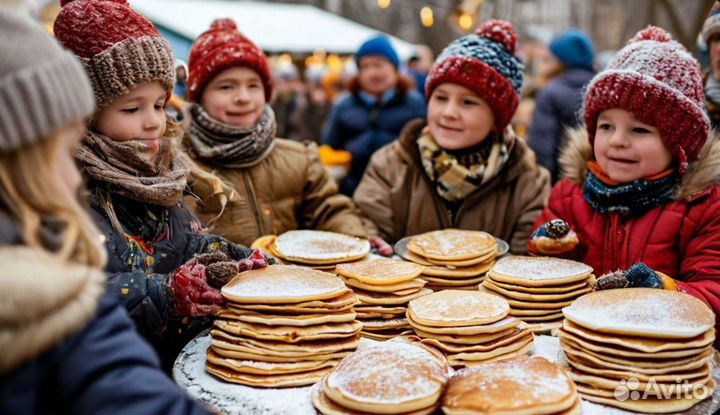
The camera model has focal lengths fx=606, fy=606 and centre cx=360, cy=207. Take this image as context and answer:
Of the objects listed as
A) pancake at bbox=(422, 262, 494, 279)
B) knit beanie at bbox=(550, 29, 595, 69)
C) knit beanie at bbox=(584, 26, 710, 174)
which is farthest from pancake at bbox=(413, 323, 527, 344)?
knit beanie at bbox=(550, 29, 595, 69)

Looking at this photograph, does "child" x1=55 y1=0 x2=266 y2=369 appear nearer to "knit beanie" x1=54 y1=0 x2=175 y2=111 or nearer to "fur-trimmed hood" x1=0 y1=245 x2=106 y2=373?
"knit beanie" x1=54 y1=0 x2=175 y2=111

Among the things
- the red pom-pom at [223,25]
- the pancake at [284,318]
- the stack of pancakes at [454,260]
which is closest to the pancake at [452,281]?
the stack of pancakes at [454,260]

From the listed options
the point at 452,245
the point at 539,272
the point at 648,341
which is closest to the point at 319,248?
the point at 452,245

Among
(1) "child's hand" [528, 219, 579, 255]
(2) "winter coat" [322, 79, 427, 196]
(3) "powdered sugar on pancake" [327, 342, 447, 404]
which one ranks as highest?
(1) "child's hand" [528, 219, 579, 255]

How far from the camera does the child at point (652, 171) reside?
2277 mm

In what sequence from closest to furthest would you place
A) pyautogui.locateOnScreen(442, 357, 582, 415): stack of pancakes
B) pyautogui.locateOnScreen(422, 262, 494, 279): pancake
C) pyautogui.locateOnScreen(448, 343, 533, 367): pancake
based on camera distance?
1. pyautogui.locateOnScreen(442, 357, 582, 415): stack of pancakes
2. pyautogui.locateOnScreen(448, 343, 533, 367): pancake
3. pyautogui.locateOnScreen(422, 262, 494, 279): pancake

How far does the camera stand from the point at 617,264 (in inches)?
96.0

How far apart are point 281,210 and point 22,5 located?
6.76ft

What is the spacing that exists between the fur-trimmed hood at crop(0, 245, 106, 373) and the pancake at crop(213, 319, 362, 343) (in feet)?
2.27

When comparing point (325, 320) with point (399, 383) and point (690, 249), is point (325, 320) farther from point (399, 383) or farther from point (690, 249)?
point (690, 249)

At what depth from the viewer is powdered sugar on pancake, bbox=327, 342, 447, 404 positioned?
1.49 metres

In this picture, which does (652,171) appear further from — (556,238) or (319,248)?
(319,248)

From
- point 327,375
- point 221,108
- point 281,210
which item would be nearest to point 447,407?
point 327,375

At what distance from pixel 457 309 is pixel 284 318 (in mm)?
556
